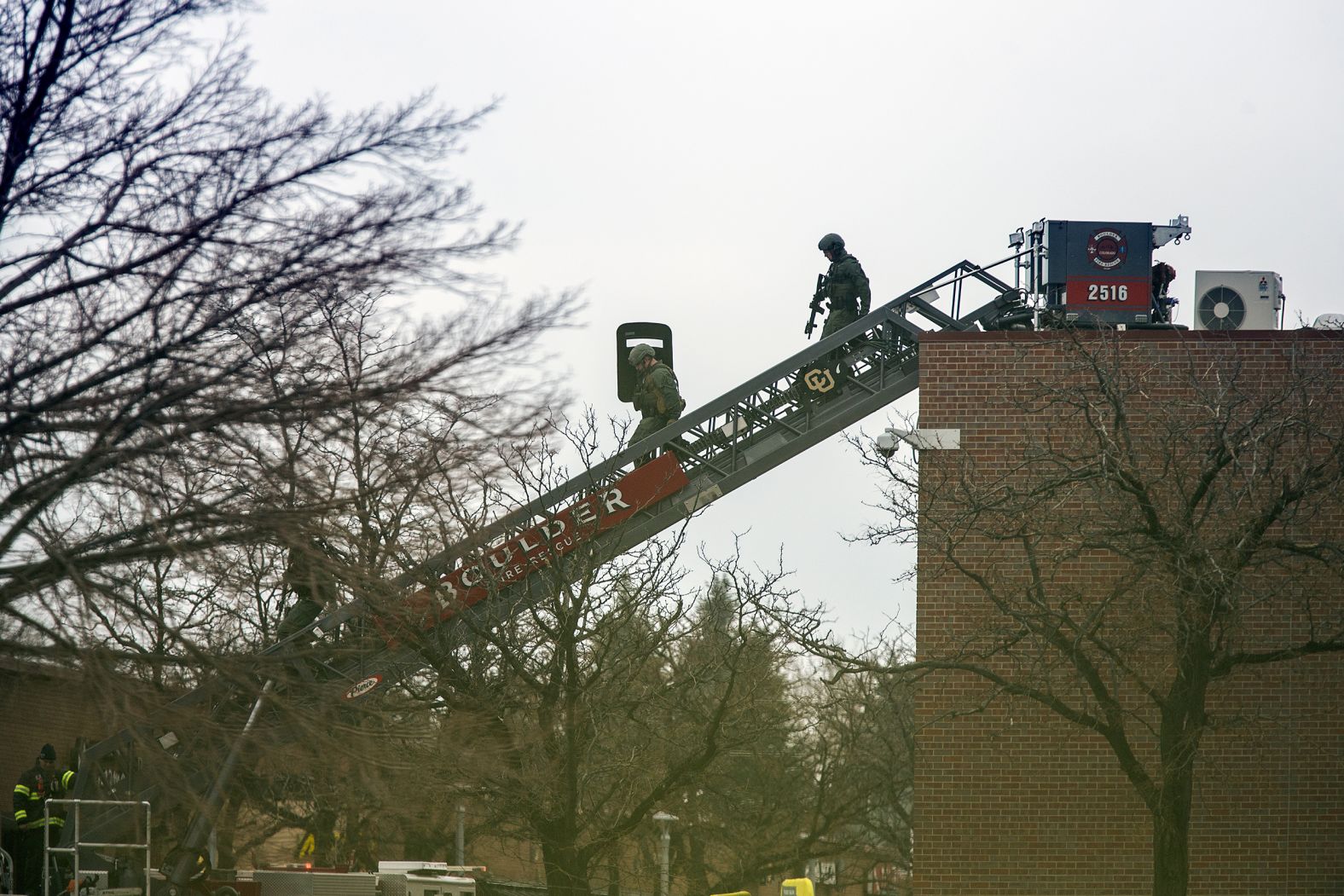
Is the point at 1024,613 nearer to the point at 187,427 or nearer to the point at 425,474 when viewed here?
the point at 425,474

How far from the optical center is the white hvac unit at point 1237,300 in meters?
17.5

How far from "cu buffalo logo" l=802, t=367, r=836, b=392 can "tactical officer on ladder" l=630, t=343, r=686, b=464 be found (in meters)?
1.42

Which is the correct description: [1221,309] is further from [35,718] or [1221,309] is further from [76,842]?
[35,718]

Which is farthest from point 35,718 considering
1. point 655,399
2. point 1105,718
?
point 1105,718

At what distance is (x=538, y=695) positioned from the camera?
1536cm

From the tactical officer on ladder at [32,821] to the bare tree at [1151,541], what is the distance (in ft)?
26.6

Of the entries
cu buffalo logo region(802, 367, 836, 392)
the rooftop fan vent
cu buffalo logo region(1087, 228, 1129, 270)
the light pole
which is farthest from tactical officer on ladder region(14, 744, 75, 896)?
the rooftop fan vent

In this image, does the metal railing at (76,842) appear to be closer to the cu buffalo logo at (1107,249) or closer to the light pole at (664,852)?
the cu buffalo logo at (1107,249)

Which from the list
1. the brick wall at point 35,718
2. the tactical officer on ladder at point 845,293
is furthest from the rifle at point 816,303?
the brick wall at point 35,718

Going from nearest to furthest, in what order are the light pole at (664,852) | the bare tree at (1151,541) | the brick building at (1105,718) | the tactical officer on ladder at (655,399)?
the bare tree at (1151,541)
the brick building at (1105,718)
the tactical officer on ladder at (655,399)
the light pole at (664,852)

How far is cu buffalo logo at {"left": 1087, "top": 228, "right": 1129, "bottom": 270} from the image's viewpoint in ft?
56.5

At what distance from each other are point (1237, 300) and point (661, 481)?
7.30 metres

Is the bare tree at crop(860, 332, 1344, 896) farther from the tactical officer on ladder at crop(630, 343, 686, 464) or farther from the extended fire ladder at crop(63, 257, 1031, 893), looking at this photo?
the tactical officer on ladder at crop(630, 343, 686, 464)

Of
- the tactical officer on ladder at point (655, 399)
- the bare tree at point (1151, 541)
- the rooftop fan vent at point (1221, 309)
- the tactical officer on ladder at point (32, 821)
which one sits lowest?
the tactical officer on ladder at point (32, 821)
